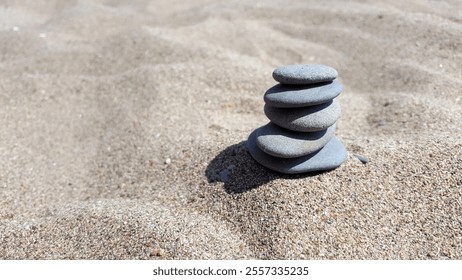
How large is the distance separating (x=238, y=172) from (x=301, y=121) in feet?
1.67

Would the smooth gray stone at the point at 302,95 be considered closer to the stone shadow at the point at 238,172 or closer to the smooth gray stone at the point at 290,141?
the smooth gray stone at the point at 290,141

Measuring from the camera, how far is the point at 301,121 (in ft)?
6.95

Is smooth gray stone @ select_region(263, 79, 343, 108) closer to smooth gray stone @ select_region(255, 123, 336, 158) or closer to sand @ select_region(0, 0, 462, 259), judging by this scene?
smooth gray stone @ select_region(255, 123, 336, 158)

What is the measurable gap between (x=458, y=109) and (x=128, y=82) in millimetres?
2664

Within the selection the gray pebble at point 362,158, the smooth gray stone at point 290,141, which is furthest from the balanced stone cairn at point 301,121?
the gray pebble at point 362,158

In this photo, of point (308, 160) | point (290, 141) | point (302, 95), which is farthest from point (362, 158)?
point (302, 95)

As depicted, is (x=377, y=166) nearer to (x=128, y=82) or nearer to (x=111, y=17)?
(x=128, y=82)

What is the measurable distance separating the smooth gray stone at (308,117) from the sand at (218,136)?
31 centimetres

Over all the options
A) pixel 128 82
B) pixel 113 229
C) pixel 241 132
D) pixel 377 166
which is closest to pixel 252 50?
pixel 128 82

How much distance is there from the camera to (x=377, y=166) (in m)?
2.38

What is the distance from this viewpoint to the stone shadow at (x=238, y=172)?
2.31 metres

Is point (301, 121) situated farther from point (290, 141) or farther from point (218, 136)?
point (218, 136)

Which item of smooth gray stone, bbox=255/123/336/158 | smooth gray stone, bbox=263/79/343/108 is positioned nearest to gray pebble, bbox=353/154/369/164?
smooth gray stone, bbox=255/123/336/158

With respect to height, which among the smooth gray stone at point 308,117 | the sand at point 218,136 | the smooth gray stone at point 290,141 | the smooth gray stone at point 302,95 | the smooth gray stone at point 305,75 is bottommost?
the sand at point 218,136
